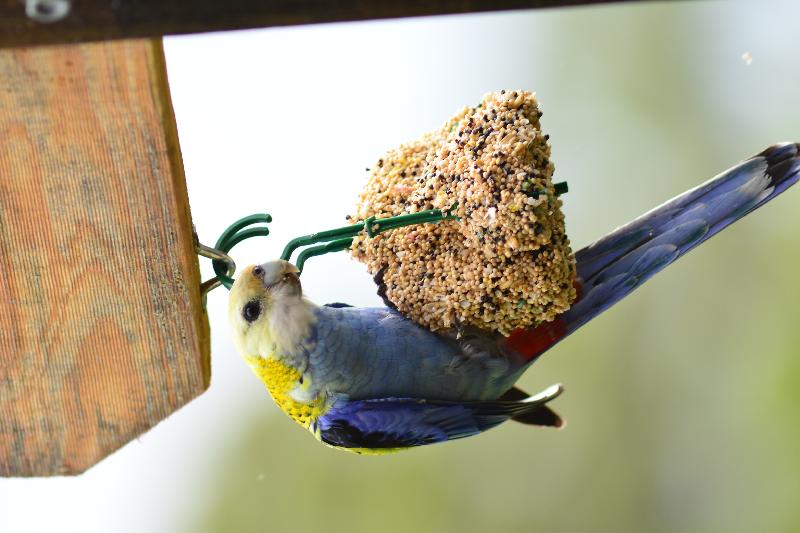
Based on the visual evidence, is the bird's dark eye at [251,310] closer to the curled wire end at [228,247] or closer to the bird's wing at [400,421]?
the curled wire end at [228,247]

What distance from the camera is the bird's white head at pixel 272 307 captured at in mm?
2172

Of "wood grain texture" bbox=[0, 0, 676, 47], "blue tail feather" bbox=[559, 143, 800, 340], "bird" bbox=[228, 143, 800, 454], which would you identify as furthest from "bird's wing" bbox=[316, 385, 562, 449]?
"wood grain texture" bbox=[0, 0, 676, 47]

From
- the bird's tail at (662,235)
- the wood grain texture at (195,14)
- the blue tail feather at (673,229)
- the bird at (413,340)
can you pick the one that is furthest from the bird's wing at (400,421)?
the wood grain texture at (195,14)

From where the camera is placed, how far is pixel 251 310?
7.19 feet

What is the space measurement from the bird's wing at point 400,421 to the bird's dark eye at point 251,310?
329 mm

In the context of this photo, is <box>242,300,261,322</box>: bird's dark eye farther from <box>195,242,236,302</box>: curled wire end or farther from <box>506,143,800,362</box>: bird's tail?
<box>506,143,800,362</box>: bird's tail

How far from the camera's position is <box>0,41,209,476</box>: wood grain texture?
1.71 metres

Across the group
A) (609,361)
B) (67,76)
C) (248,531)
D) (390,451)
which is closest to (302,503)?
Result: (248,531)

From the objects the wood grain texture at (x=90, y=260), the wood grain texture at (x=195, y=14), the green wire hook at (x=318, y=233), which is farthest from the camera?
the green wire hook at (x=318, y=233)

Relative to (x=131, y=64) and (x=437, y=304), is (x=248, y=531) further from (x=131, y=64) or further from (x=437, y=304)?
(x=131, y=64)

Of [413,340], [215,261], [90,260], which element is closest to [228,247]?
[215,261]

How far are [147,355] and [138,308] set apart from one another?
12cm

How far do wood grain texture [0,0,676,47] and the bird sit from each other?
0.85 metres

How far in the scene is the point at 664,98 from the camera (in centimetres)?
677
